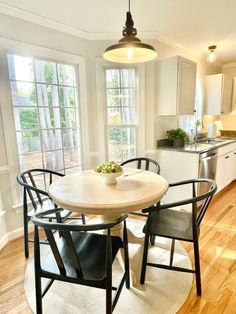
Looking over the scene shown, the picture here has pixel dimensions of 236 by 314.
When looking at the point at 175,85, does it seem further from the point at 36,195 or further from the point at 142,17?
the point at 36,195

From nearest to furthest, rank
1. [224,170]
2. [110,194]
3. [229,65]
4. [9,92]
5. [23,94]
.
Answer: [110,194] < [9,92] < [23,94] < [224,170] < [229,65]

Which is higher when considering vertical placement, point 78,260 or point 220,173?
point 78,260

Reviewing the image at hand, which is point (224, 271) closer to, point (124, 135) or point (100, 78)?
point (124, 135)

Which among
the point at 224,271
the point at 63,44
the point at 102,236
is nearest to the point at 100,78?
the point at 63,44

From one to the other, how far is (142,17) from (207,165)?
81.8 inches

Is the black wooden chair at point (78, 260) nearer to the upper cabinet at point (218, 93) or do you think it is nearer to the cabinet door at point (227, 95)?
the upper cabinet at point (218, 93)

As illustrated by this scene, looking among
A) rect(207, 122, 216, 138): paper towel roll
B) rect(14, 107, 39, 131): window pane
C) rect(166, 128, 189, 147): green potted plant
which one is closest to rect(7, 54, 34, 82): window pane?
rect(14, 107, 39, 131): window pane

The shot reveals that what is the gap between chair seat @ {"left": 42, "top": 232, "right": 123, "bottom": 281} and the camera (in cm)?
121

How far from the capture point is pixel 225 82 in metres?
4.10

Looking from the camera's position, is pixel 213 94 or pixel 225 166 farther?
pixel 213 94

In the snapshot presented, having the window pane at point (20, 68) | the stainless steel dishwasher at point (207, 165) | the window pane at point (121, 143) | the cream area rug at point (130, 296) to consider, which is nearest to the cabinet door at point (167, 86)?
the window pane at point (121, 143)

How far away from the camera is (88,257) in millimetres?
1326

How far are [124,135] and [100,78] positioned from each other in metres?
0.87

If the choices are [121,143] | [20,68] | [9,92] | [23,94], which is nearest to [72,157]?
[121,143]
